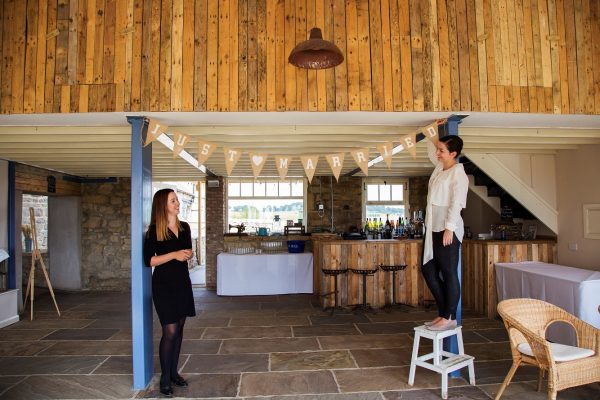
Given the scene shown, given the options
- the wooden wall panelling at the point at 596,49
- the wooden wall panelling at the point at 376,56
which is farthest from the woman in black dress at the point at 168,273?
the wooden wall panelling at the point at 596,49

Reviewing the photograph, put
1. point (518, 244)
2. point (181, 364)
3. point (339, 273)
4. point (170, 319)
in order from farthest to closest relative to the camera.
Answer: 1. point (339, 273)
2. point (518, 244)
3. point (181, 364)
4. point (170, 319)

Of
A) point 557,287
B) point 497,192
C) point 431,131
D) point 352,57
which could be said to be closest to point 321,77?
point 352,57

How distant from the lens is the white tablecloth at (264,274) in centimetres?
837

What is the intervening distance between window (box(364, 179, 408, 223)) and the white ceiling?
3.07 meters

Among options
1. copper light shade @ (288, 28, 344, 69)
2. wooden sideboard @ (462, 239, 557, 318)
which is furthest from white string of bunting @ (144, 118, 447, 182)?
wooden sideboard @ (462, 239, 557, 318)

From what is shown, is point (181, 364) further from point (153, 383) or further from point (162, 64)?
point (162, 64)

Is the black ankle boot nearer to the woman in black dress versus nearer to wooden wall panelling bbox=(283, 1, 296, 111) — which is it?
the woman in black dress

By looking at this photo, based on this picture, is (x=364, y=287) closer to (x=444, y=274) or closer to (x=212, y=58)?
(x=444, y=274)

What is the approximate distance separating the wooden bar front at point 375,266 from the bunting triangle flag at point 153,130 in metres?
3.72

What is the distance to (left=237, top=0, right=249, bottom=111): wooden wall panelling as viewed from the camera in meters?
3.99

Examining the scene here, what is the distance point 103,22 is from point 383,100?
272cm

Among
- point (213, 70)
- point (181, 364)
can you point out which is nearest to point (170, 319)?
point (181, 364)

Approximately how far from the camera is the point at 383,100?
13.3 ft

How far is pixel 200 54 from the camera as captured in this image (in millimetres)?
4020
